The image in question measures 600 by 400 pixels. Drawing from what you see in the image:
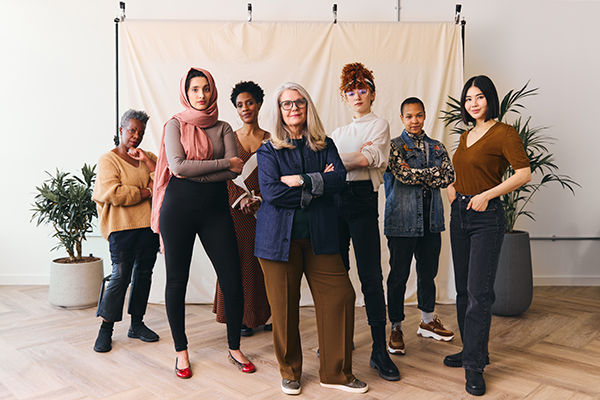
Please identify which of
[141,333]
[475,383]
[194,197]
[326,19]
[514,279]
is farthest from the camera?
[326,19]

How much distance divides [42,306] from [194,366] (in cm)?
204

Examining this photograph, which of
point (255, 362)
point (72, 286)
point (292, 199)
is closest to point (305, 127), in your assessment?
point (292, 199)

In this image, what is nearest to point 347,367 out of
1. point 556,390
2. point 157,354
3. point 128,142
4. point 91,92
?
point 556,390

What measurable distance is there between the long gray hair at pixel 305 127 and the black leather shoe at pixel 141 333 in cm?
170

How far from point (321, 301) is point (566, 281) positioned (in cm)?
352

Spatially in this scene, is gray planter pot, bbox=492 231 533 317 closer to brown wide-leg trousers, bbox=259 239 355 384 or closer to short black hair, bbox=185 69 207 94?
brown wide-leg trousers, bbox=259 239 355 384

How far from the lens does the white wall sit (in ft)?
14.2

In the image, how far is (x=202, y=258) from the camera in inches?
161

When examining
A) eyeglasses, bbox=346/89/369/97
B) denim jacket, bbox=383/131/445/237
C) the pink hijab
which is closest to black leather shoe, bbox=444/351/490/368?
denim jacket, bbox=383/131/445/237

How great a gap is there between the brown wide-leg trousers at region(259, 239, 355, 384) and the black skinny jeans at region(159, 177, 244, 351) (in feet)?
1.12

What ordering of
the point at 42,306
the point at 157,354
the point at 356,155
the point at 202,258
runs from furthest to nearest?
the point at 202,258 → the point at 42,306 → the point at 157,354 → the point at 356,155

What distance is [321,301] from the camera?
86.1 inches

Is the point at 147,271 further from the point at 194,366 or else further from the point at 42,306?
the point at 42,306

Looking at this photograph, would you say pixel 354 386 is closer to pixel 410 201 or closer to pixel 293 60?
pixel 410 201
